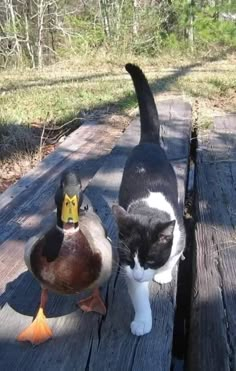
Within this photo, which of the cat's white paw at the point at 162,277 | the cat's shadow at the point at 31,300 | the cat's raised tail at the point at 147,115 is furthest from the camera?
the cat's raised tail at the point at 147,115

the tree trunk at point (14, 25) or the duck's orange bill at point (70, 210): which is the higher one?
the duck's orange bill at point (70, 210)

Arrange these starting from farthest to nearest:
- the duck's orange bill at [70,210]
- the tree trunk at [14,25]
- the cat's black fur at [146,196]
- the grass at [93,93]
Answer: the tree trunk at [14,25] → the grass at [93,93] → the cat's black fur at [146,196] → the duck's orange bill at [70,210]

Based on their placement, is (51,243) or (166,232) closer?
(51,243)

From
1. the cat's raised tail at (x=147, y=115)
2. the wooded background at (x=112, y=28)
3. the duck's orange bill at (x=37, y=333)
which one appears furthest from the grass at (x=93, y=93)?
the duck's orange bill at (x=37, y=333)

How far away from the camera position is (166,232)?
1845mm

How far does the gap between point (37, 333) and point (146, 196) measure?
0.81m

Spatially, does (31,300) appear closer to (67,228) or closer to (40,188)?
(67,228)

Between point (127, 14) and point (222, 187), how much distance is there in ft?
31.3

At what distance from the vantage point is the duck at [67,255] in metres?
1.61

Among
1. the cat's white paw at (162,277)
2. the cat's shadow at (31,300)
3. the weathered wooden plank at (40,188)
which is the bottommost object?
the weathered wooden plank at (40,188)

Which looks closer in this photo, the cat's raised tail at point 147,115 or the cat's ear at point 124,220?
the cat's ear at point 124,220

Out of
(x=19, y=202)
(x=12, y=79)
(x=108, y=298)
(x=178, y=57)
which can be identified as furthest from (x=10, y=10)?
(x=108, y=298)

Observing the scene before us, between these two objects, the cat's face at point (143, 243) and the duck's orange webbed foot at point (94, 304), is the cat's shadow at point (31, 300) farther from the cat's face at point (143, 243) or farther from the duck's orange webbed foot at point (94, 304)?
the cat's face at point (143, 243)

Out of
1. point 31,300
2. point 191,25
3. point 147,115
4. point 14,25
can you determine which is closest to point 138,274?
point 31,300
